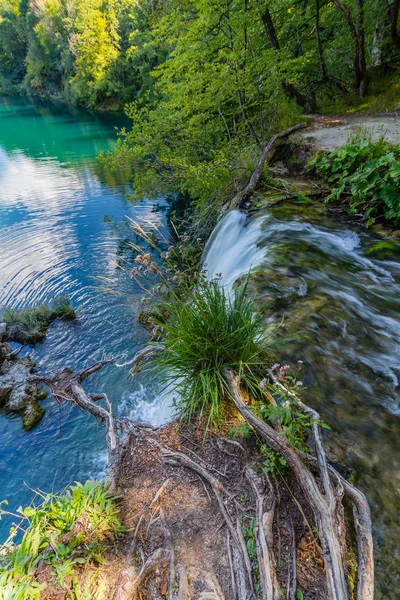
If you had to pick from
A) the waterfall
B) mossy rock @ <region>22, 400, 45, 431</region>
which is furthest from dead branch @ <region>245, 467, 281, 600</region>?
mossy rock @ <region>22, 400, 45, 431</region>

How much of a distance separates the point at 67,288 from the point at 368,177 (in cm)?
770

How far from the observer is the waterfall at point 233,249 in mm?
4758

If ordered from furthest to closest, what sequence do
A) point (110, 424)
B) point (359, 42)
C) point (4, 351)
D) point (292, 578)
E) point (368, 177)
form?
1. point (359, 42)
2. point (4, 351)
3. point (368, 177)
4. point (110, 424)
5. point (292, 578)

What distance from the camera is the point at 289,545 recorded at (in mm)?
1712

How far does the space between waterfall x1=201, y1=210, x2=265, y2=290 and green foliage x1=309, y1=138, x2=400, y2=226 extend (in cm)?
Result: 168

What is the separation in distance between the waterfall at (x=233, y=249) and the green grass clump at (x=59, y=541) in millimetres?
2962

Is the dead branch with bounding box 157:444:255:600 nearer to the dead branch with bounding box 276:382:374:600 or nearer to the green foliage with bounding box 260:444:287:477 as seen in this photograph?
the green foliage with bounding box 260:444:287:477

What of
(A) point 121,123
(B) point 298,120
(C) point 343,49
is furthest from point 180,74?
(A) point 121,123

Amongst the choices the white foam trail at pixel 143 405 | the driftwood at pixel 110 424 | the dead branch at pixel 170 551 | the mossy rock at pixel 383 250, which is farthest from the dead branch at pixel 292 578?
the mossy rock at pixel 383 250

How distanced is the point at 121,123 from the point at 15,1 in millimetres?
67634

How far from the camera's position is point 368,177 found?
5.05 metres

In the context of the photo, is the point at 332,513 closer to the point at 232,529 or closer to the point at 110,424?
the point at 232,529

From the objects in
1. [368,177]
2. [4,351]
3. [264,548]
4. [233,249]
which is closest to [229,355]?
[264,548]

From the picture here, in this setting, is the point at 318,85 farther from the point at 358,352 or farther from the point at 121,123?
the point at 121,123
